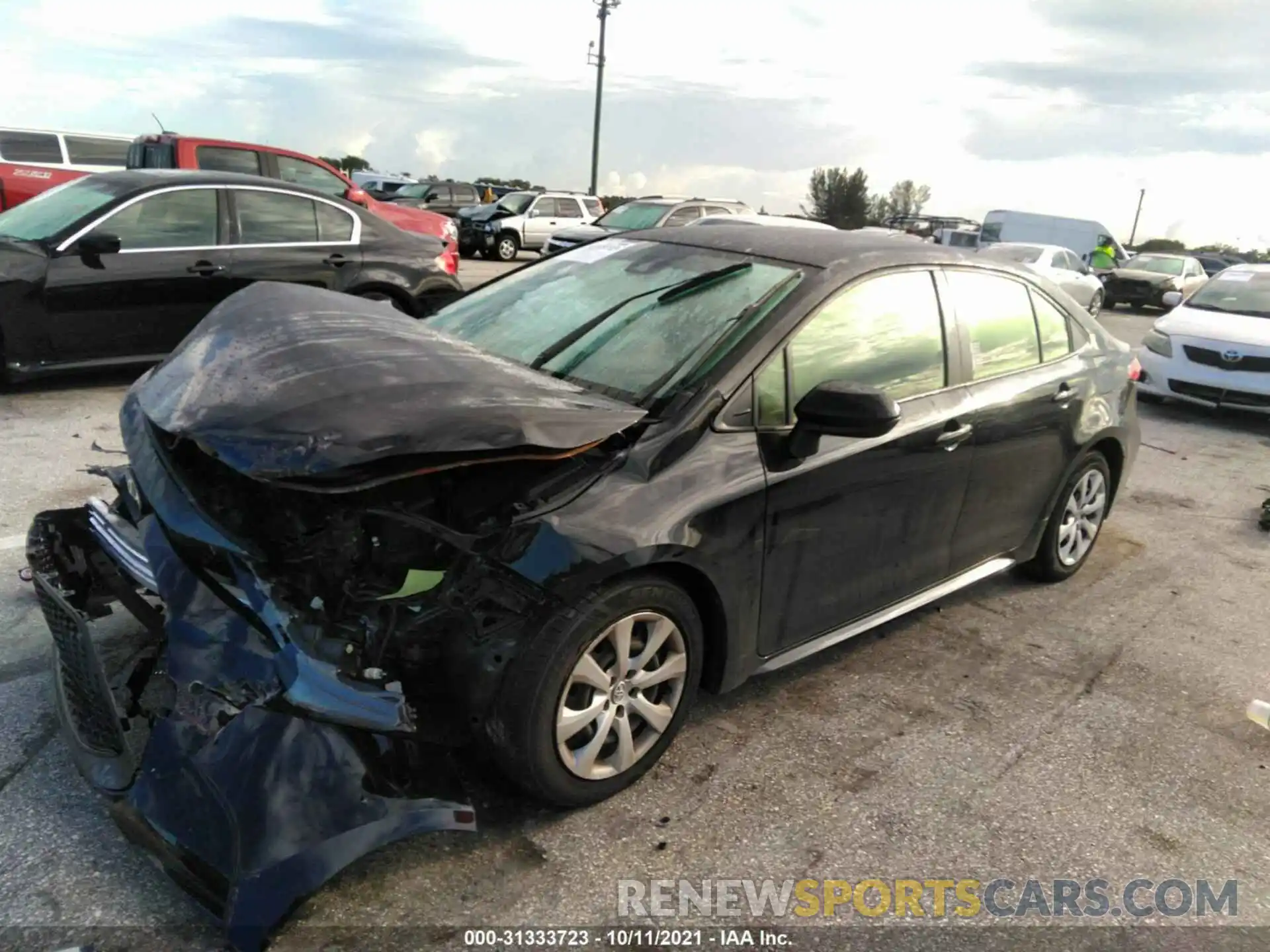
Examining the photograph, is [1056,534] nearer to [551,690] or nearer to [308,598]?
[551,690]

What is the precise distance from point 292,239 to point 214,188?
25.9 inches

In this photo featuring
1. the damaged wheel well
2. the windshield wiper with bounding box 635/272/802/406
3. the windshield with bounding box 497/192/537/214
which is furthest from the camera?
the windshield with bounding box 497/192/537/214

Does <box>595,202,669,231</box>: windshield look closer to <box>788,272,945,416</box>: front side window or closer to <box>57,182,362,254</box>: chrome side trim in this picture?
<box>57,182,362,254</box>: chrome side trim

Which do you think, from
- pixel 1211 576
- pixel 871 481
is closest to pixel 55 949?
pixel 871 481

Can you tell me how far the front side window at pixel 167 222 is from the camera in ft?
21.7

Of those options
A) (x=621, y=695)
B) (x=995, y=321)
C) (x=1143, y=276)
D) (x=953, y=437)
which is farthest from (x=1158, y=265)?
(x=621, y=695)

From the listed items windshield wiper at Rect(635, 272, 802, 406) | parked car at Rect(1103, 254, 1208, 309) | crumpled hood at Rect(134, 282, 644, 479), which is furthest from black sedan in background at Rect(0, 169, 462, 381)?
parked car at Rect(1103, 254, 1208, 309)

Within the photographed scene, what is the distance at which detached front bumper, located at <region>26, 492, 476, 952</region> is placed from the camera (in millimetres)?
2061

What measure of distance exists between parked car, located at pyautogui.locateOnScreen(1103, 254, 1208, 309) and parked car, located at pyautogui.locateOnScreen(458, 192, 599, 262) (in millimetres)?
12845

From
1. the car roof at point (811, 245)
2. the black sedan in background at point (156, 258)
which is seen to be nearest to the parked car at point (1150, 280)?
the black sedan in background at point (156, 258)

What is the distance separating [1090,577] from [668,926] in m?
3.41

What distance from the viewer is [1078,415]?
4.25 m

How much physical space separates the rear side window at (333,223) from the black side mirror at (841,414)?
5.81 meters

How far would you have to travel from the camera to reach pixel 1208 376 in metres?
8.81
